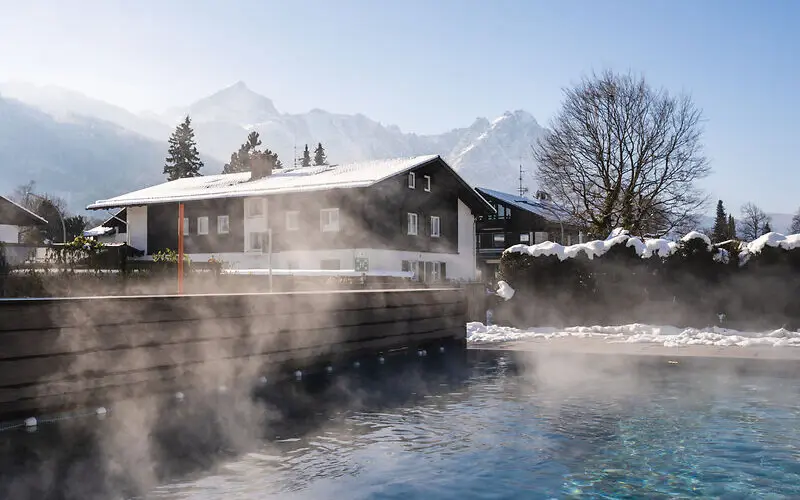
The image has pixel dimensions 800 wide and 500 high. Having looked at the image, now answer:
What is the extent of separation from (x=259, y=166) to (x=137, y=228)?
26.0 ft

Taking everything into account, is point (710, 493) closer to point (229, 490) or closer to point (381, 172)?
point (229, 490)

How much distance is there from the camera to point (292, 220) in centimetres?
3234

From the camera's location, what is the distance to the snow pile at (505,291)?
16.5 metres

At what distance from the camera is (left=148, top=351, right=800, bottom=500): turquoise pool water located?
15.1ft

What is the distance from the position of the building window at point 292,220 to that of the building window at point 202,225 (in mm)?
5796

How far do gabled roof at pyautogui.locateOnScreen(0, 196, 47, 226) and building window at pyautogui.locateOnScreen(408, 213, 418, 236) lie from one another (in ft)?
53.7

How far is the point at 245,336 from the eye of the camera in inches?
325

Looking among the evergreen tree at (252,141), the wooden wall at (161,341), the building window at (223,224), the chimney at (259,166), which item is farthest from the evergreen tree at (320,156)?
the wooden wall at (161,341)

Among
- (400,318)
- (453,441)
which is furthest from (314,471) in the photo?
(400,318)

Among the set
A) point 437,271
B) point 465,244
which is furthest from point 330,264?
point 465,244

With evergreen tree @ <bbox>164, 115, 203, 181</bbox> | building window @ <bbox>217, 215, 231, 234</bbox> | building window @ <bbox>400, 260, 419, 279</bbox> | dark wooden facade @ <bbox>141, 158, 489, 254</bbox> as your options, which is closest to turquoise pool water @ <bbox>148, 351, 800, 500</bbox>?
dark wooden facade @ <bbox>141, 158, 489, 254</bbox>

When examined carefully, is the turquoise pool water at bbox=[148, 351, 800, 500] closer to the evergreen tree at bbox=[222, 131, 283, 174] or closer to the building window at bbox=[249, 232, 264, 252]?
the building window at bbox=[249, 232, 264, 252]

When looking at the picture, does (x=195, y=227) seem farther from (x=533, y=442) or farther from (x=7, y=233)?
(x=533, y=442)

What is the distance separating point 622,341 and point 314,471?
367 inches
